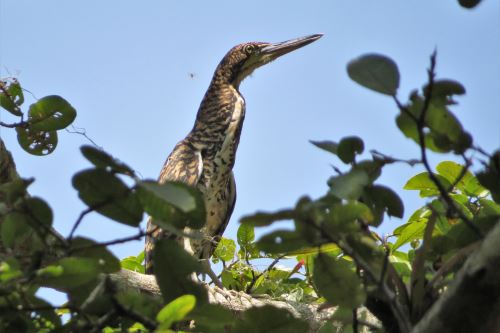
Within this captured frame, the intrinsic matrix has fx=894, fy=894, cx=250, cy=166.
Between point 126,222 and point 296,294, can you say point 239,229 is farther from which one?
point 126,222

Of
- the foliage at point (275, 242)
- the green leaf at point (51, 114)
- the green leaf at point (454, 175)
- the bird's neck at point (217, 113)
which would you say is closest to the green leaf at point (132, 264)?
the bird's neck at point (217, 113)

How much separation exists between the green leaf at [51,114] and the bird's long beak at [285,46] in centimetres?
427

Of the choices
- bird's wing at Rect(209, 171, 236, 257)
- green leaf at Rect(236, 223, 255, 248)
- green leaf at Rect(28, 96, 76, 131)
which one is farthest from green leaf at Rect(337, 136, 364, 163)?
bird's wing at Rect(209, 171, 236, 257)

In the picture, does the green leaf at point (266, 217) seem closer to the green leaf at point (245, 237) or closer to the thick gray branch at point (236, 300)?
the thick gray branch at point (236, 300)

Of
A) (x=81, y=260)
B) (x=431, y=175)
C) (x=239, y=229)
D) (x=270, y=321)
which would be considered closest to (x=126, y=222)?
(x=81, y=260)

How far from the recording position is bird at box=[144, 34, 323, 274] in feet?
16.6

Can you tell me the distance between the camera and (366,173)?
4.09ft

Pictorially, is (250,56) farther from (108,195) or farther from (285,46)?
(108,195)

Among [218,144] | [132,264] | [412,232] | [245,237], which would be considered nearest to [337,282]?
[412,232]

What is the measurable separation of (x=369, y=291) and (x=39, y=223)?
0.46 m

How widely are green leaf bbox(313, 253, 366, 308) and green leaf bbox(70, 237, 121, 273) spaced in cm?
30

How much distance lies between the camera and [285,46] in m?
6.32

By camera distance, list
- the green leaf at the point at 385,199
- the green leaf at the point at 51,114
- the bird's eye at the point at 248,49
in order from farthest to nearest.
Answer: the bird's eye at the point at 248,49, the green leaf at the point at 51,114, the green leaf at the point at 385,199

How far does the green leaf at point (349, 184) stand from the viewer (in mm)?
1175
